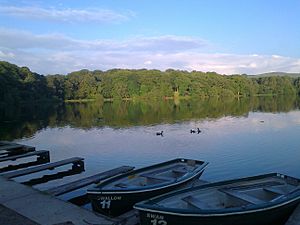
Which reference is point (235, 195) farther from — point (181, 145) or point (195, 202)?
point (181, 145)

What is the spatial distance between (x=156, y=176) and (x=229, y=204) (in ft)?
11.8

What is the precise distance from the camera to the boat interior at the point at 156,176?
41.2ft

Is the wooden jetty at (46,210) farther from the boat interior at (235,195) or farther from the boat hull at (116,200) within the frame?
the boat interior at (235,195)

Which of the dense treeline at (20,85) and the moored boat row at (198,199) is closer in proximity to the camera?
the moored boat row at (198,199)

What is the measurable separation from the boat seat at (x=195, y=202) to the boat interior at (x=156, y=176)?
1.96m

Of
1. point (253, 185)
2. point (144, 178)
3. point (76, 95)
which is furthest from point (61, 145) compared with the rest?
point (76, 95)

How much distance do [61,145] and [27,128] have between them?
599 inches

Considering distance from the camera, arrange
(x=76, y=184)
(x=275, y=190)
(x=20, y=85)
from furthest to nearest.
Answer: (x=20, y=85) → (x=76, y=184) → (x=275, y=190)

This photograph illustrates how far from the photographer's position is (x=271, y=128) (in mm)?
37281

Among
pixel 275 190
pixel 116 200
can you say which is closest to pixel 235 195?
pixel 275 190

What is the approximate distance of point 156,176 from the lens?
1359 centimetres

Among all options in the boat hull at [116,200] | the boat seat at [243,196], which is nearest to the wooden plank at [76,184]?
the boat hull at [116,200]

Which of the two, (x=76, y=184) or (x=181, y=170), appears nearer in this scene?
(x=76, y=184)

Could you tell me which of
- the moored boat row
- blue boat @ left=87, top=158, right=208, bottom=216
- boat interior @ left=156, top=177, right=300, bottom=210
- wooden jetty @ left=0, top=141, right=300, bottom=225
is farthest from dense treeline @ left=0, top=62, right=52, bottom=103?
boat interior @ left=156, top=177, right=300, bottom=210
